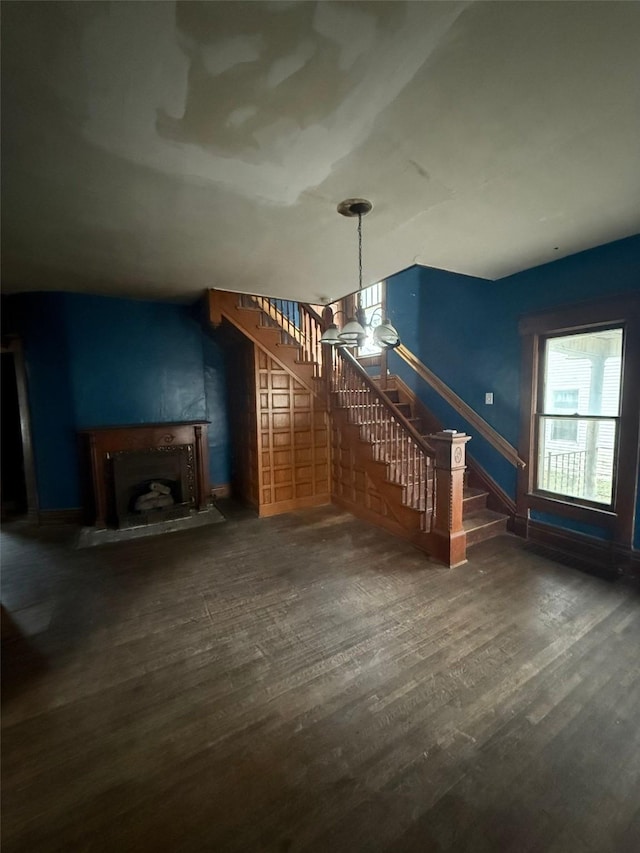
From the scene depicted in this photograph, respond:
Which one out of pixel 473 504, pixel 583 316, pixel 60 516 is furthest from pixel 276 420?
pixel 583 316

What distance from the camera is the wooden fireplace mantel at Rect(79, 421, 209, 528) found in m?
4.13

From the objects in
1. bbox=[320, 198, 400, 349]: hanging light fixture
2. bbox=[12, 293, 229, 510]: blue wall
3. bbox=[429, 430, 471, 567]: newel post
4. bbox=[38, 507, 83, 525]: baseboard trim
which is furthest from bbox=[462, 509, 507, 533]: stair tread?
bbox=[38, 507, 83, 525]: baseboard trim

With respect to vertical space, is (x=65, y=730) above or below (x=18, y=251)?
below

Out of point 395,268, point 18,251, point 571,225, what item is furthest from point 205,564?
point 571,225

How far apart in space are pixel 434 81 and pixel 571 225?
1.91 meters

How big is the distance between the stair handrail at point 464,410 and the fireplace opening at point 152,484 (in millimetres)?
3329

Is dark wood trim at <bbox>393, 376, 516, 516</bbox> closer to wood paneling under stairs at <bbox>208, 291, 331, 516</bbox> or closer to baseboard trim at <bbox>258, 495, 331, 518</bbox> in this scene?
wood paneling under stairs at <bbox>208, 291, 331, 516</bbox>

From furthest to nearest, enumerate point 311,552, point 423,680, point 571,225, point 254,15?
point 311,552 → point 571,225 → point 423,680 → point 254,15

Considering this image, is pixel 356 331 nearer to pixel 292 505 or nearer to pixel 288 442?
pixel 288 442

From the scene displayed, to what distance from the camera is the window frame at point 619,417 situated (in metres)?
2.89

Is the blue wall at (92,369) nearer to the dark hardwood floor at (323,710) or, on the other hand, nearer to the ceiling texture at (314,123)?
the ceiling texture at (314,123)

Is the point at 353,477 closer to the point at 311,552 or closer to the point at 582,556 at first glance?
the point at 311,552

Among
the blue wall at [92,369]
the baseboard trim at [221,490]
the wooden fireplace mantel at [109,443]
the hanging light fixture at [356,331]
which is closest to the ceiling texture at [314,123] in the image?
the hanging light fixture at [356,331]

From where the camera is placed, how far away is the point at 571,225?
2619 mm
